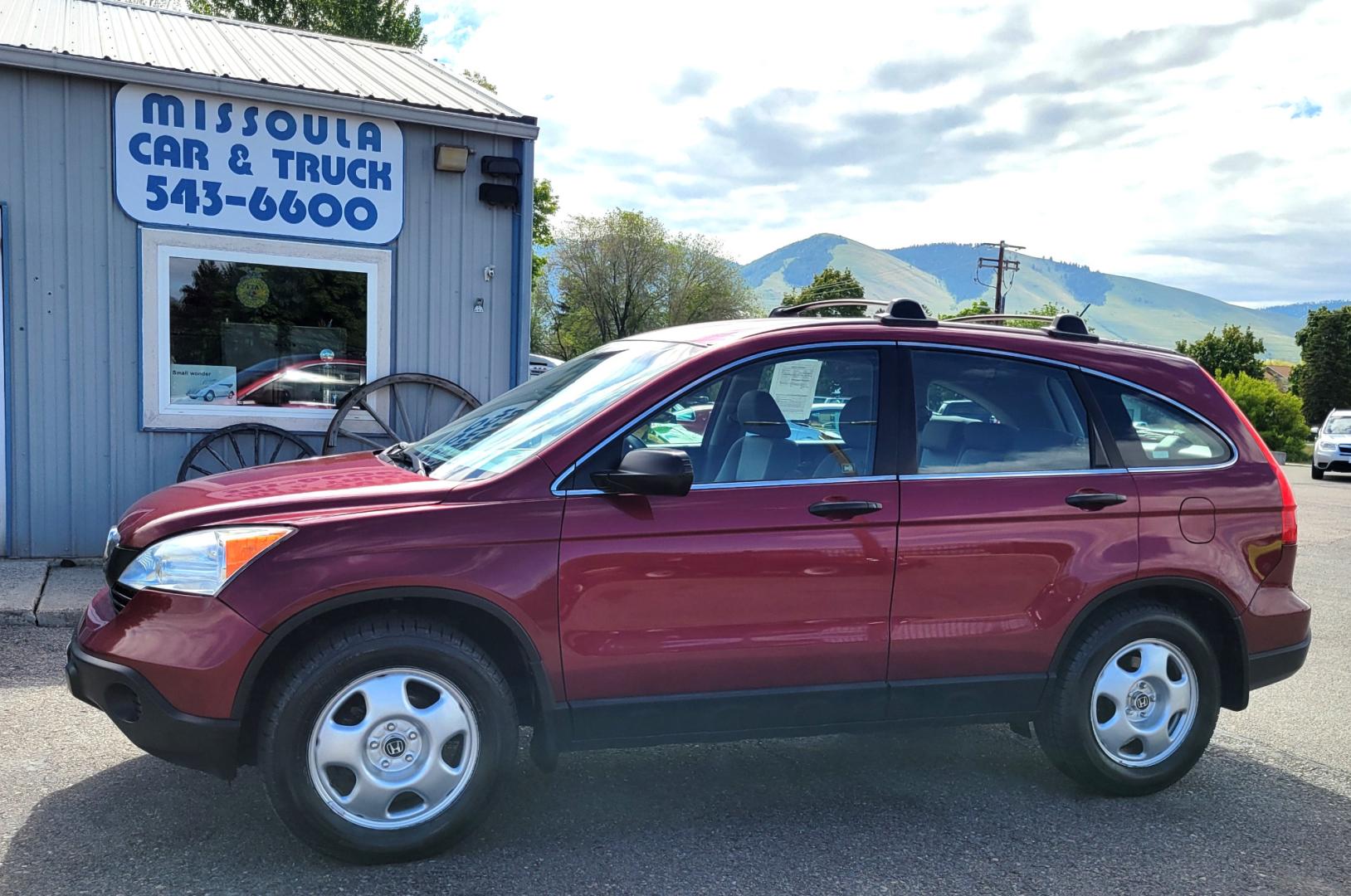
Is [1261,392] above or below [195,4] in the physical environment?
below

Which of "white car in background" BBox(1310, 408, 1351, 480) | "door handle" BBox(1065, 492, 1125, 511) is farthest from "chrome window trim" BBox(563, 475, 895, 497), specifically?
"white car in background" BBox(1310, 408, 1351, 480)

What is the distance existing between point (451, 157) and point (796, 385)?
5643mm

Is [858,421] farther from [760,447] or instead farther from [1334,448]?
[1334,448]

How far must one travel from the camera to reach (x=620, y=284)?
6838cm

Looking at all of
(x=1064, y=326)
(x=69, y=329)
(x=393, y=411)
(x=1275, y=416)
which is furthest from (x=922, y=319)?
(x=1275, y=416)

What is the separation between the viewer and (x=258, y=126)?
8.10 m

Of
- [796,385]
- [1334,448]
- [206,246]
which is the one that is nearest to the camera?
[796,385]

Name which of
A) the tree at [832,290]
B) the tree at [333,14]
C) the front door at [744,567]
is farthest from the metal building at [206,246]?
the tree at [333,14]

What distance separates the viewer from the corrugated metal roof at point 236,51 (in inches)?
314

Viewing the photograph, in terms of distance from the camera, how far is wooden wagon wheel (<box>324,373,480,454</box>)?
853 cm

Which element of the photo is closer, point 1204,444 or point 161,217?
point 1204,444

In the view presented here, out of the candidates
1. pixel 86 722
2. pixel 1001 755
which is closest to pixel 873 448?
pixel 1001 755

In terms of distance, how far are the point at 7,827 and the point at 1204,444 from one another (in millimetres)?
4518

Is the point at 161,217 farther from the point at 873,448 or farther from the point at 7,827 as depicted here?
the point at 873,448
